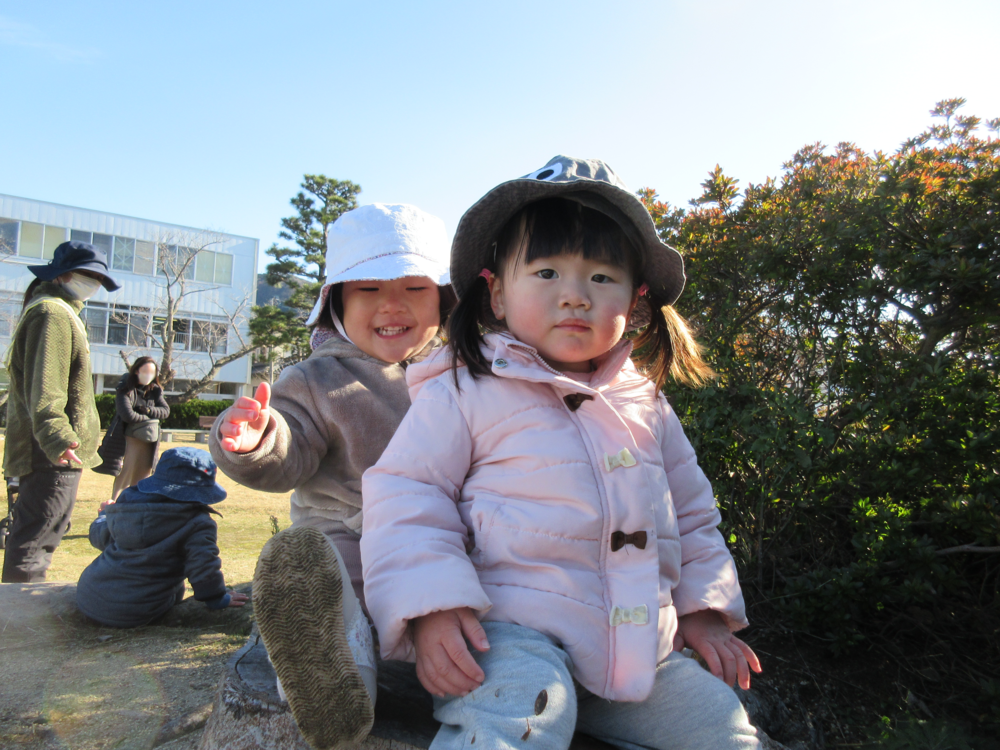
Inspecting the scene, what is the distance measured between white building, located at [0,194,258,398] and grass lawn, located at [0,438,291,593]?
70.1ft

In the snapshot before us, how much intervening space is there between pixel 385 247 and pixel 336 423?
1.86ft

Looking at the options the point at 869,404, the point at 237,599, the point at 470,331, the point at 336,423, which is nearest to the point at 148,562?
the point at 237,599

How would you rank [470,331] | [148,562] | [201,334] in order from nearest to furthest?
[470,331] → [148,562] → [201,334]

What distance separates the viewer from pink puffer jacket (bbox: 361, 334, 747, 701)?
1319 millimetres

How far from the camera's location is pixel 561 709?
1.18 meters

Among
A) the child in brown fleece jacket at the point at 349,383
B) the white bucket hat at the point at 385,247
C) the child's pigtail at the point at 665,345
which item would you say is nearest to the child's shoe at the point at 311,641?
the child in brown fleece jacket at the point at 349,383

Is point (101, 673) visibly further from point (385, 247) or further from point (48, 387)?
point (385, 247)

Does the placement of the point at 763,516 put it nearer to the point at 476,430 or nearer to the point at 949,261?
the point at 949,261

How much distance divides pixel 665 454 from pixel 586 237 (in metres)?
0.61

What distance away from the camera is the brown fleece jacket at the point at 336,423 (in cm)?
204

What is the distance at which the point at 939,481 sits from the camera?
2.37m

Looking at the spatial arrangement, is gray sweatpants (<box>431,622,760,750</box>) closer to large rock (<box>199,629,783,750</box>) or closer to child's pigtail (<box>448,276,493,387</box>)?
large rock (<box>199,629,783,750</box>)

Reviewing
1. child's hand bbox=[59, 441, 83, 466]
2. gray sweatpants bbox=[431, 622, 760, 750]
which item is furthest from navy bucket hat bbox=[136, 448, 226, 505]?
gray sweatpants bbox=[431, 622, 760, 750]

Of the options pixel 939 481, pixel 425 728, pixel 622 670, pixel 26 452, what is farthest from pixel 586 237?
pixel 26 452
